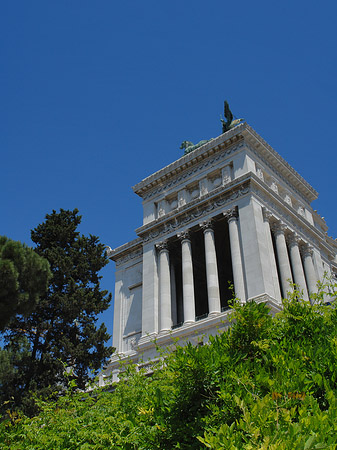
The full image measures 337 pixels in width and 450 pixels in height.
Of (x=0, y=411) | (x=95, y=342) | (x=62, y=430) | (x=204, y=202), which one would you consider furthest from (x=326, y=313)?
(x=204, y=202)

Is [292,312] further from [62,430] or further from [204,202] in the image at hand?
[204,202]

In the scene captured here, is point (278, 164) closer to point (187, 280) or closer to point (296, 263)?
point (296, 263)

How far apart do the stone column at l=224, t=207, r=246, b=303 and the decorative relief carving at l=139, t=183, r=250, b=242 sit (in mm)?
1233

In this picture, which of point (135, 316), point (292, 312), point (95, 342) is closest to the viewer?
point (292, 312)

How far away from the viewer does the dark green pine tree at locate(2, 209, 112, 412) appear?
27.3 meters

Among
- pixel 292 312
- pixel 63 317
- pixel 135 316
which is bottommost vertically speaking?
pixel 292 312

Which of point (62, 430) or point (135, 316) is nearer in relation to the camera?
point (62, 430)

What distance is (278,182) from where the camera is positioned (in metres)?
40.9

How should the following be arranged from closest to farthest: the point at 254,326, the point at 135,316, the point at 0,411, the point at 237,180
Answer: the point at 254,326
the point at 0,411
the point at 237,180
the point at 135,316

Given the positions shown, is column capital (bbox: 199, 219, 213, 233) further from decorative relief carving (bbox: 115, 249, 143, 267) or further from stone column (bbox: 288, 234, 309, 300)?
decorative relief carving (bbox: 115, 249, 143, 267)

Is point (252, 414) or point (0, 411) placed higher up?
point (0, 411)

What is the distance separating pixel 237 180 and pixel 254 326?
77.2 ft

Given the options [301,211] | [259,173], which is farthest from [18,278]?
[301,211]

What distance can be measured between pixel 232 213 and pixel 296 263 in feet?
22.6
